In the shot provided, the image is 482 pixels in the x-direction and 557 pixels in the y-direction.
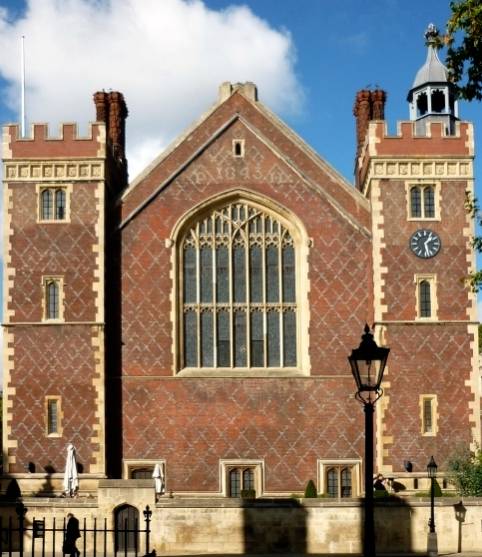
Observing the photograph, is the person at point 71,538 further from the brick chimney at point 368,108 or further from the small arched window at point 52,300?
the brick chimney at point 368,108

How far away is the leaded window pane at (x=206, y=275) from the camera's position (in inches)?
1438

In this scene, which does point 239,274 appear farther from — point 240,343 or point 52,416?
point 52,416

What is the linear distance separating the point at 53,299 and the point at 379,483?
12.1m

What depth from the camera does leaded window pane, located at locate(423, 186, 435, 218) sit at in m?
36.2

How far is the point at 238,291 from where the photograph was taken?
120ft

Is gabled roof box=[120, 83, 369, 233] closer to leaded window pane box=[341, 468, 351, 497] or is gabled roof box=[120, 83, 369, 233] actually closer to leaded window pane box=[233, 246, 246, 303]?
leaded window pane box=[233, 246, 246, 303]

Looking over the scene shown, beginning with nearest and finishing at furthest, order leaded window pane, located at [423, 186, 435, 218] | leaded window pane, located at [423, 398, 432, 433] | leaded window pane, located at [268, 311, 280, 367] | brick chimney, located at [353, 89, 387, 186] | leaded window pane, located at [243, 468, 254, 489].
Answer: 1. leaded window pane, located at [423, 398, 432, 433]
2. leaded window pane, located at [243, 468, 254, 489]
3. leaded window pane, located at [423, 186, 435, 218]
4. leaded window pane, located at [268, 311, 280, 367]
5. brick chimney, located at [353, 89, 387, 186]

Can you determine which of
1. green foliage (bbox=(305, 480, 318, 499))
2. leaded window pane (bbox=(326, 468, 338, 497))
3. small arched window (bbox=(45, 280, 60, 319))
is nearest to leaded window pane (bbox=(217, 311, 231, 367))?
leaded window pane (bbox=(326, 468, 338, 497))

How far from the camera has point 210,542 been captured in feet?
94.5

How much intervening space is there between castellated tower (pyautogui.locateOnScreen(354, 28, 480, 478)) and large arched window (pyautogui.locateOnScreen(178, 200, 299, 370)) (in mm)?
3205

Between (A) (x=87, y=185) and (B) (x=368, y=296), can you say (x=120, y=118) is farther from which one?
(B) (x=368, y=296)

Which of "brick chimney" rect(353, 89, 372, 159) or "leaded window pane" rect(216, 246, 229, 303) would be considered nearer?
"leaded window pane" rect(216, 246, 229, 303)

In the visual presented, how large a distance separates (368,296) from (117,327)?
8428 millimetres

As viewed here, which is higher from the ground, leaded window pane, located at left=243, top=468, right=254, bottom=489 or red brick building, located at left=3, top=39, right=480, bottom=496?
red brick building, located at left=3, top=39, right=480, bottom=496
